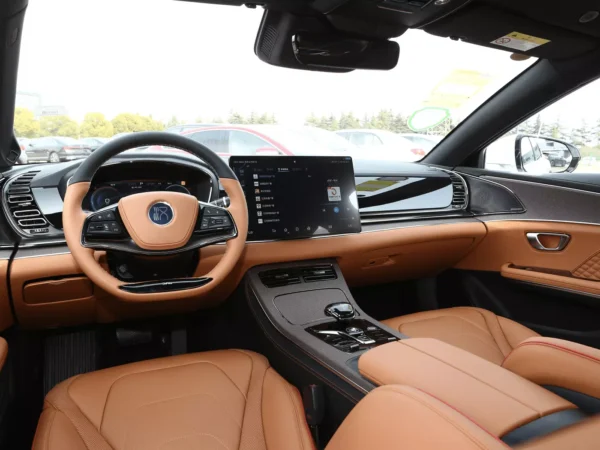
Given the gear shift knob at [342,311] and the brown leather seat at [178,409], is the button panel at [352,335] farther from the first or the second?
the brown leather seat at [178,409]

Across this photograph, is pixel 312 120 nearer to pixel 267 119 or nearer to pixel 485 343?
pixel 267 119

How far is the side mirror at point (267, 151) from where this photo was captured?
6.61 ft

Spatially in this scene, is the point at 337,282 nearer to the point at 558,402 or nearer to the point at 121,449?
the point at 121,449

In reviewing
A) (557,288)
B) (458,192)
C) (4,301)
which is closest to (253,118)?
(458,192)

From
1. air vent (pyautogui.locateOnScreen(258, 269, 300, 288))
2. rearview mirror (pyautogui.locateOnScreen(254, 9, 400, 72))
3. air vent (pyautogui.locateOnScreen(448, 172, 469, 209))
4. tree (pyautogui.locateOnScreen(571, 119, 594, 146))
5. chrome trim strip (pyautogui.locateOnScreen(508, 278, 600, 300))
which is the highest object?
rearview mirror (pyautogui.locateOnScreen(254, 9, 400, 72))

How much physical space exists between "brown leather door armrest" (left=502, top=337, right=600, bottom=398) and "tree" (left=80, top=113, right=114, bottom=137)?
157 cm

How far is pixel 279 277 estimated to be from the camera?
2.00 meters

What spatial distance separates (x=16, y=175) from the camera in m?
1.81

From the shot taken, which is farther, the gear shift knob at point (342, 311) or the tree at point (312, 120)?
the tree at point (312, 120)

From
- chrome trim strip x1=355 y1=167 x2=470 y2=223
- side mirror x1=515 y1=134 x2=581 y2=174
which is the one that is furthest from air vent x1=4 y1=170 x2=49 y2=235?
side mirror x1=515 y1=134 x2=581 y2=174

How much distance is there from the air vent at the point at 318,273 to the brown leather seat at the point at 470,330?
344mm

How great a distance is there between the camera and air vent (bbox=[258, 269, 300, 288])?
1.96 meters

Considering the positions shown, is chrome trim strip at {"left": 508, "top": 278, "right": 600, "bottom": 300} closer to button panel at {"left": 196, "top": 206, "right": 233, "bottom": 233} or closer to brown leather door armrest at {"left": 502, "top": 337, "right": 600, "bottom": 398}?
brown leather door armrest at {"left": 502, "top": 337, "right": 600, "bottom": 398}

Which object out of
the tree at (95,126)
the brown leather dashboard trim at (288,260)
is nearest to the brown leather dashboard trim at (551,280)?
the brown leather dashboard trim at (288,260)
